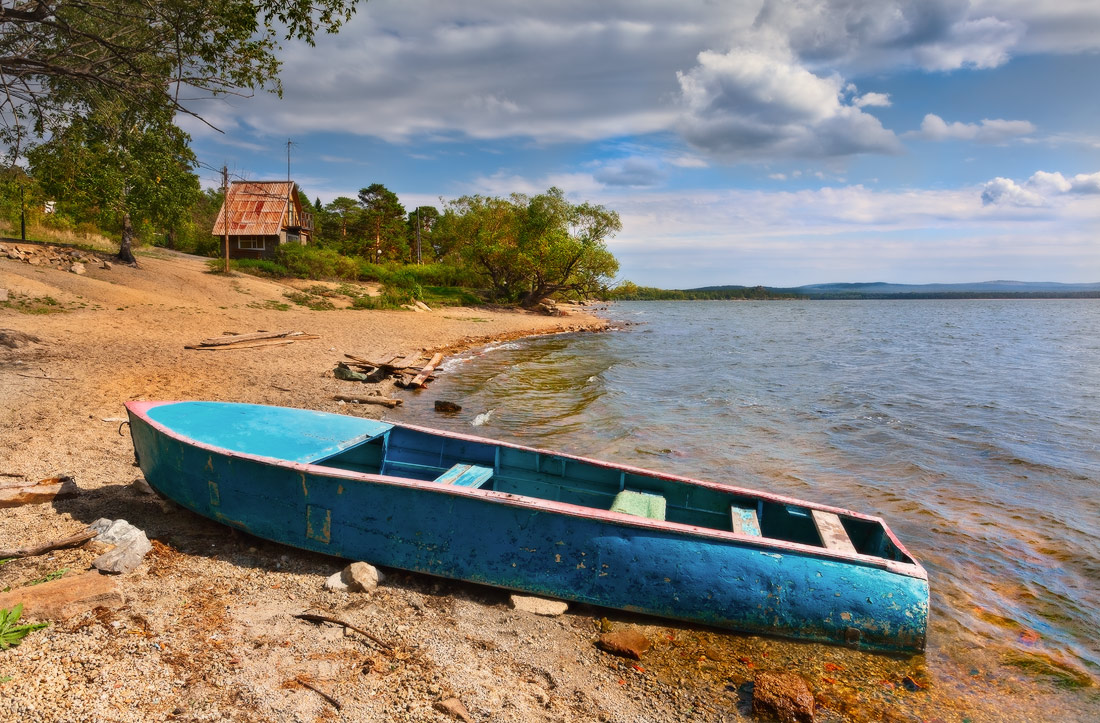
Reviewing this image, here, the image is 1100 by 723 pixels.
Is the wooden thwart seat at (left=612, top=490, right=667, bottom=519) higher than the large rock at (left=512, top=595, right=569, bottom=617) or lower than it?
higher

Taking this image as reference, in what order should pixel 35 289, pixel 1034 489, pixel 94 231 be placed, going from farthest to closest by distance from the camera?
pixel 94 231 → pixel 35 289 → pixel 1034 489

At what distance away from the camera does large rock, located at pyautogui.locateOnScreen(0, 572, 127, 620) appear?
146 inches

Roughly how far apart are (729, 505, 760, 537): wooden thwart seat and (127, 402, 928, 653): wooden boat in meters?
0.02

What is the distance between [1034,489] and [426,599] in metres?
9.18

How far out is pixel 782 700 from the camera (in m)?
3.75

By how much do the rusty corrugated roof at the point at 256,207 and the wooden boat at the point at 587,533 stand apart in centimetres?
3633

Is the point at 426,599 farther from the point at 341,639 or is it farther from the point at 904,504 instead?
the point at 904,504

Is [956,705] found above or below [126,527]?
below

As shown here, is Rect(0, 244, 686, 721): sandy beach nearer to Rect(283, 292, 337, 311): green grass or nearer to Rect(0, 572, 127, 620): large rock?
Rect(0, 572, 127, 620): large rock

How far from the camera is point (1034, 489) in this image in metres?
8.88

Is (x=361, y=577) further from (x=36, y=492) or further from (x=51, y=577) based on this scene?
(x=36, y=492)

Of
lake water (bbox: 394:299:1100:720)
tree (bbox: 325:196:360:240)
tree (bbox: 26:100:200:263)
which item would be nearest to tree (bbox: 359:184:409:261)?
tree (bbox: 325:196:360:240)

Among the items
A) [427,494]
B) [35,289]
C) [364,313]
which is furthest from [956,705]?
[364,313]

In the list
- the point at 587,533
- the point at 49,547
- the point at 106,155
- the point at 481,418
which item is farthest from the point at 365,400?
the point at 587,533
